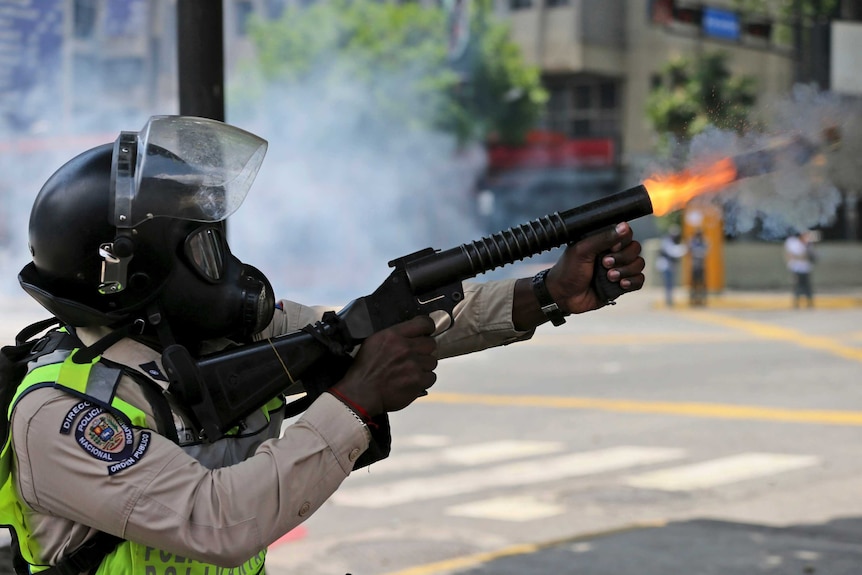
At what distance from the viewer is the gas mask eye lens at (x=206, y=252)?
7.31ft

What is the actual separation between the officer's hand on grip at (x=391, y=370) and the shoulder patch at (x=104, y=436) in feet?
1.26

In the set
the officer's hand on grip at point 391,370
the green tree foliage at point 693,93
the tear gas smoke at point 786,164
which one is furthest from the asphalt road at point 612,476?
the green tree foliage at point 693,93

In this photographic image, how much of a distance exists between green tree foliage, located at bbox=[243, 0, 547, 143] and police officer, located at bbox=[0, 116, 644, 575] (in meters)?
25.6

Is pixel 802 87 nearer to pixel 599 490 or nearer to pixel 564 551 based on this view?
pixel 564 551

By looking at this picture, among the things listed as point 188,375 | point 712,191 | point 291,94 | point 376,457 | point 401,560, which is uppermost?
point 291,94

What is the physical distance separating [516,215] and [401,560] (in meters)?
30.4

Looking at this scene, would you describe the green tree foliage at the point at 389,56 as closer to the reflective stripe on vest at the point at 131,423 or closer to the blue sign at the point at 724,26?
the blue sign at the point at 724,26

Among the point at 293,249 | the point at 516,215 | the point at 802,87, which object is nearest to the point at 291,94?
the point at 293,249

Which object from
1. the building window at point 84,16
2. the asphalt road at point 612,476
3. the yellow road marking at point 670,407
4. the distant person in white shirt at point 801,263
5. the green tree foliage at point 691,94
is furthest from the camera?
the green tree foliage at point 691,94

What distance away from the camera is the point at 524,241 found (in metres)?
2.33

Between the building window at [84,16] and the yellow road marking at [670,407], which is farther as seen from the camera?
the building window at [84,16]

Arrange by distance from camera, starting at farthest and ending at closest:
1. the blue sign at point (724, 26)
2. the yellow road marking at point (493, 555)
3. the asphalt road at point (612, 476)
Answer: the blue sign at point (724, 26) → the asphalt road at point (612, 476) → the yellow road marking at point (493, 555)

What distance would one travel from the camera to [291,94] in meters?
27.4

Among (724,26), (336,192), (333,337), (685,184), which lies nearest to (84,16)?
(724,26)
